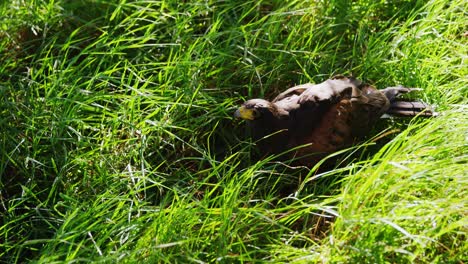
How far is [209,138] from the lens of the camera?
9.66ft

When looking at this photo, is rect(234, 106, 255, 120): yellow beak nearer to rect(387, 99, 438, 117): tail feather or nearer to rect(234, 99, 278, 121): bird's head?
rect(234, 99, 278, 121): bird's head

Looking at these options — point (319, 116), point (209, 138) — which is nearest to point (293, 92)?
point (319, 116)

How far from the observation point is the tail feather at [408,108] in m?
2.76

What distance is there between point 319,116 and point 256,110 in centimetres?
22

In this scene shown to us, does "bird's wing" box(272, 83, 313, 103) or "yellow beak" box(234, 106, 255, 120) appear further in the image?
"bird's wing" box(272, 83, 313, 103)

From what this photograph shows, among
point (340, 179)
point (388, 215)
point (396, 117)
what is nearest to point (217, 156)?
point (340, 179)

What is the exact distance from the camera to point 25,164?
9.16 feet

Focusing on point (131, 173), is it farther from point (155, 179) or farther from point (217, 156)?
point (217, 156)

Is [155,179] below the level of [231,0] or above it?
below

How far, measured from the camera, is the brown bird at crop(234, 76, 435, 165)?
8.90 ft

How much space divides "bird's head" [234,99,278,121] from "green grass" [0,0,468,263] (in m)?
0.14

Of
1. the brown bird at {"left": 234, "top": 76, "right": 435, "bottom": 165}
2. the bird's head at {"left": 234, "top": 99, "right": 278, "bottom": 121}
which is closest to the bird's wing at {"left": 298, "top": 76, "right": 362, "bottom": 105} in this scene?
the brown bird at {"left": 234, "top": 76, "right": 435, "bottom": 165}

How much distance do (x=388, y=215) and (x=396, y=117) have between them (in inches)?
26.8

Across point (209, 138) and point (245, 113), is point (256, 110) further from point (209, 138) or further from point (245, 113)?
point (209, 138)
